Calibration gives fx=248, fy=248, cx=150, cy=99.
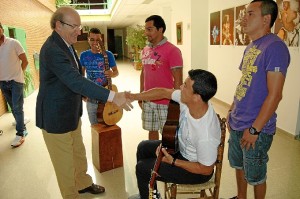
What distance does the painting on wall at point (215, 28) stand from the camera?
5.25 m

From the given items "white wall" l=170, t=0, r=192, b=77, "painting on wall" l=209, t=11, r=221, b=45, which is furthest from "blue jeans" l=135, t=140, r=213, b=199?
"white wall" l=170, t=0, r=192, b=77

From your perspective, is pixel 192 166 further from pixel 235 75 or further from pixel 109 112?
pixel 235 75

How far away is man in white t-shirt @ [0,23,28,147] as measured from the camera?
338cm

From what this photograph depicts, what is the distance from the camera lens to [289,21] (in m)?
3.23

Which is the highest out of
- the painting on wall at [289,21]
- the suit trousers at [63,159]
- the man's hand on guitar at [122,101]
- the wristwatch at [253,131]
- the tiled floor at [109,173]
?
the painting on wall at [289,21]

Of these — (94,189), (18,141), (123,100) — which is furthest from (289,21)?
(18,141)

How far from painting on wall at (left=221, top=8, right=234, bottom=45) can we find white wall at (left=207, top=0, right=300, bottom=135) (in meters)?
0.10

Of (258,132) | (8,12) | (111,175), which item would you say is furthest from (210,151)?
(8,12)

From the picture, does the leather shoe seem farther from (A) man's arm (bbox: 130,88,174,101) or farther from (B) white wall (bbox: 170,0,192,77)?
(B) white wall (bbox: 170,0,192,77)

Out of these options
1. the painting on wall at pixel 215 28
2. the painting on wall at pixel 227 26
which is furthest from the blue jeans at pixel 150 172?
the painting on wall at pixel 215 28

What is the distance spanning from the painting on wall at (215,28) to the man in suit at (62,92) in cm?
401

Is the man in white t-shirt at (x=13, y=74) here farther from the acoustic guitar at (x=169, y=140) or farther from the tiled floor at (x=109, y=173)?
the acoustic guitar at (x=169, y=140)

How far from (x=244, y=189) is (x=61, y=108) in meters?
1.52

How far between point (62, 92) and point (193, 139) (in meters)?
0.97
